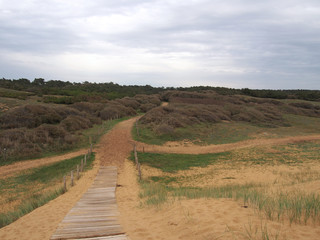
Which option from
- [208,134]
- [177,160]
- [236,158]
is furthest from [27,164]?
[208,134]

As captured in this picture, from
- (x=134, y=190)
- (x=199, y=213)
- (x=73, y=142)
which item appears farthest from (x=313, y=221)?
(x=73, y=142)

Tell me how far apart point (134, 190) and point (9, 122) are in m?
18.2

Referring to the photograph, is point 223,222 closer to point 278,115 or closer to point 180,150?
point 180,150

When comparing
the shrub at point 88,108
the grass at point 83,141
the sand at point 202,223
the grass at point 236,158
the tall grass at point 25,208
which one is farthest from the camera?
the shrub at point 88,108

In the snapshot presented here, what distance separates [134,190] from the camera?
1044 cm

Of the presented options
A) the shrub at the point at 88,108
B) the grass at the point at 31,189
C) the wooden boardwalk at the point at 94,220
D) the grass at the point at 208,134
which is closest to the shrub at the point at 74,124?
the grass at the point at 208,134

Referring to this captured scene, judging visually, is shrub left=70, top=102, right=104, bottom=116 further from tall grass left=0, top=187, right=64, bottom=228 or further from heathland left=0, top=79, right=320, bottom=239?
tall grass left=0, top=187, right=64, bottom=228

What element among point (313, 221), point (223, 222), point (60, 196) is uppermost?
point (313, 221)

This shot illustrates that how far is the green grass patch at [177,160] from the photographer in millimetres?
15773

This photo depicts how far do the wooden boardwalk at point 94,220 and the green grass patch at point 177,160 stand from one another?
6.32m

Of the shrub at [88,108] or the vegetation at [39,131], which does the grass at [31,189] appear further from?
the shrub at [88,108]

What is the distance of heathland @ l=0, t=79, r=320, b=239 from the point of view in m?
5.14

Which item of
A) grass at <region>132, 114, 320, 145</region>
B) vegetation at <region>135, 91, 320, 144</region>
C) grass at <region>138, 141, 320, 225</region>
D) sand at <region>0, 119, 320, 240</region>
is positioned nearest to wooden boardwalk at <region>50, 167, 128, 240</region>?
sand at <region>0, 119, 320, 240</region>

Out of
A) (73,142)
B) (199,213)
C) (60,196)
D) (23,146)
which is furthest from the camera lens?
(73,142)
